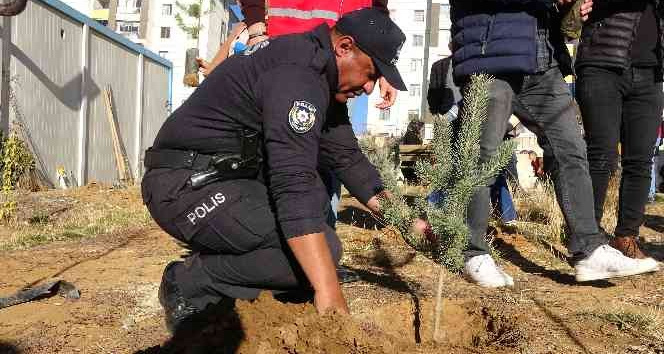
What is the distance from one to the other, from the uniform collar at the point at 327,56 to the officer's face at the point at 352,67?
22mm

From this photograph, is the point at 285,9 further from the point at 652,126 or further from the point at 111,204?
the point at 111,204

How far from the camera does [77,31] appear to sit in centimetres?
969

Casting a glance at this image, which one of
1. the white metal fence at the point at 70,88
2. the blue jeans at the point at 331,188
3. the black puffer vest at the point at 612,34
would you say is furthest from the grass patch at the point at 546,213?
the white metal fence at the point at 70,88

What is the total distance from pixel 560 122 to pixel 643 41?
78cm

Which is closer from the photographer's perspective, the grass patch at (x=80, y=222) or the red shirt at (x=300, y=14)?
the red shirt at (x=300, y=14)

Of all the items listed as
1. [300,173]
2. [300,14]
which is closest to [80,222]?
[300,14]

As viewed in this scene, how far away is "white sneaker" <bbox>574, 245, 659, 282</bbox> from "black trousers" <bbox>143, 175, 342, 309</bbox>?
1.24 meters

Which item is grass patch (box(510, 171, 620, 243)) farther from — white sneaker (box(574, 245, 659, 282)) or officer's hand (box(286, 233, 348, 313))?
officer's hand (box(286, 233, 348, 313))

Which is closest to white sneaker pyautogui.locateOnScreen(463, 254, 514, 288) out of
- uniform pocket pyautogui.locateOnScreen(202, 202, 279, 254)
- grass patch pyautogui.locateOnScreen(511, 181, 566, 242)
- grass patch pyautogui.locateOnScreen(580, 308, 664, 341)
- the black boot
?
grass patch pyautogui.locateOnScreen(580, 308, 664, 341)

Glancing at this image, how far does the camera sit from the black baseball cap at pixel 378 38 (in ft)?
6.69

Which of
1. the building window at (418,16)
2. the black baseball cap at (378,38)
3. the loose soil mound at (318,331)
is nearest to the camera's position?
the loose soil mound at (318,331)

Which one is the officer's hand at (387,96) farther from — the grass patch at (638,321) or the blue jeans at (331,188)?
the grass patch at (638,321)

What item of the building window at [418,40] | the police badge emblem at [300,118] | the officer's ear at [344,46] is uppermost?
the building window at [418,40]

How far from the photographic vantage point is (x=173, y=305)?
225 centimetres
